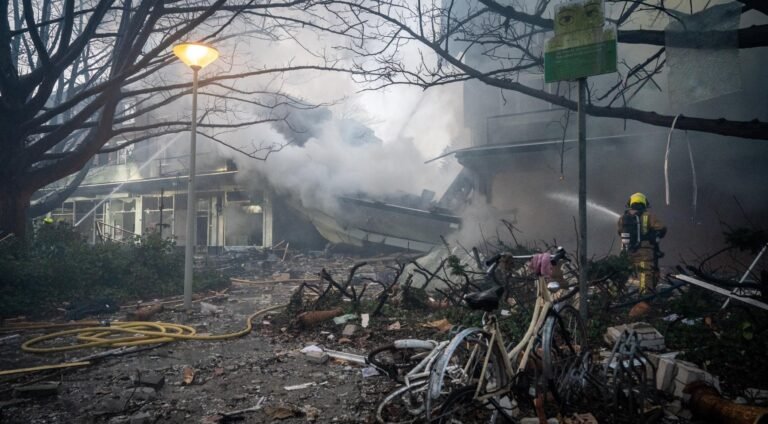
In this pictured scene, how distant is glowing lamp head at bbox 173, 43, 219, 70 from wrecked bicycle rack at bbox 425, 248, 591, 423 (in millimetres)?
6240

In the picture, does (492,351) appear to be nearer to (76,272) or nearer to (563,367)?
(563,367)

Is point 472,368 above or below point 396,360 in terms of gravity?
above

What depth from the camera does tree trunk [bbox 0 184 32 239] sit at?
8.28 m

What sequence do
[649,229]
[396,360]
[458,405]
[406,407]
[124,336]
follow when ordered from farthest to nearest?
[649,229], [124,336], [396,360], [406,407], [458,405]

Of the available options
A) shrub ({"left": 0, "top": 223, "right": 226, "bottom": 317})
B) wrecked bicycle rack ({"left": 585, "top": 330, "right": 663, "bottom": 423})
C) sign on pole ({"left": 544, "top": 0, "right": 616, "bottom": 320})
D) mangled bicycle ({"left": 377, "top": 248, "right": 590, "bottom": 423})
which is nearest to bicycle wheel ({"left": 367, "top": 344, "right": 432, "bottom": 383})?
mangled bicycle ({"left": 377, "top": 248, "right": 590, "bottom": 423})

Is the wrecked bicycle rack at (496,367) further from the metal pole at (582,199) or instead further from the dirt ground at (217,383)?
the dirt ground at (217,383)

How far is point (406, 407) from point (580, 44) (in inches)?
140

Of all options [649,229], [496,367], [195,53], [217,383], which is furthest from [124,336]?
[649,229]

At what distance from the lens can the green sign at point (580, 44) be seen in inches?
141

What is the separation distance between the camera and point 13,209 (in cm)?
845

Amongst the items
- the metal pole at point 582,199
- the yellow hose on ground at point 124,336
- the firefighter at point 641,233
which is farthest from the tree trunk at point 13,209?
the firefighter at point 641,233

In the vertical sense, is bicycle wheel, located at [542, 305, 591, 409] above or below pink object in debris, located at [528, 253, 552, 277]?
below

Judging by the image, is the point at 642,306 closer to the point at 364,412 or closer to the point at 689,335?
the point at 689,335

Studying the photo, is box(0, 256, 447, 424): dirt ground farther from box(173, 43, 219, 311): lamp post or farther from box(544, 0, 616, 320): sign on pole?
box(544, 0, 616, 320): sign on pole
